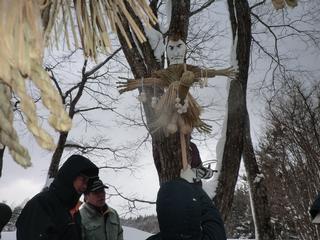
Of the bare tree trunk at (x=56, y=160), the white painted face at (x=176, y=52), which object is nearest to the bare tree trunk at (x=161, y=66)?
the white painted face at (x=176, y=52)

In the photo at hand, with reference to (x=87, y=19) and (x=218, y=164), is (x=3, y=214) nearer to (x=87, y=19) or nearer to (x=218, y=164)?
(x=87, y=19)

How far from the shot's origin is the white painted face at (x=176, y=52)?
3.00m

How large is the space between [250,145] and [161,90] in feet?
12.5

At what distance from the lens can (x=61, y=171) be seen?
2797 mm

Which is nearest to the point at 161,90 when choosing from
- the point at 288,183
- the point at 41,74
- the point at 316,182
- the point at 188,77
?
the point at 188,77

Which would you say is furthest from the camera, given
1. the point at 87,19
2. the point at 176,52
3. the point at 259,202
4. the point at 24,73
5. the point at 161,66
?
the point at 259,202

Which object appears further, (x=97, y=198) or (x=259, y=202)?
(x=259, y=202)

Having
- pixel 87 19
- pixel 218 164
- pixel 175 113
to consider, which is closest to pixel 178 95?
pixel 175 113

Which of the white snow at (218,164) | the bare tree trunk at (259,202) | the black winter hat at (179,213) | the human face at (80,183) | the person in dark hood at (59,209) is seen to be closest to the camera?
the black winter hat at (179,213)

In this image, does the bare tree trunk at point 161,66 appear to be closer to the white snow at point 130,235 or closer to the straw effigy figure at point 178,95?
the straw effigy figure at point 178,95

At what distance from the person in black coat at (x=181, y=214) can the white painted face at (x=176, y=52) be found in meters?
1.52

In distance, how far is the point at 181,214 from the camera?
4.99 ft

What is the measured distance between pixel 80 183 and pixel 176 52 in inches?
48.4

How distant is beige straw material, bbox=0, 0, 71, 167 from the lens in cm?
56
